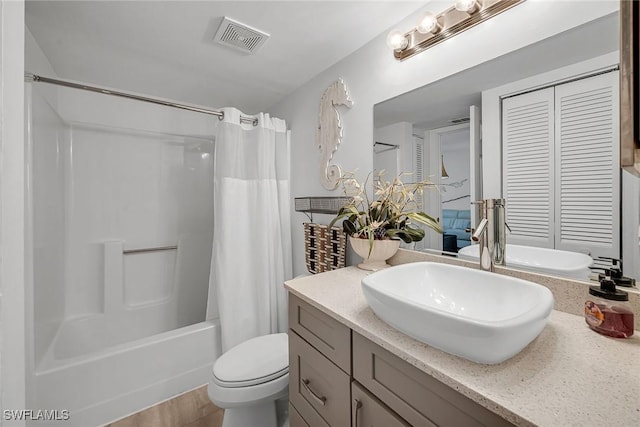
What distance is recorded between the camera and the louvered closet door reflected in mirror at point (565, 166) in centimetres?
76

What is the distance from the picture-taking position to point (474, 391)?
465mm

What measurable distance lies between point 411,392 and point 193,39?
6.21 feet

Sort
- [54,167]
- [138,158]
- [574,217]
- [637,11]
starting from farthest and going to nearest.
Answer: [138,158] < [54,167] < [574,217] < [637,11]

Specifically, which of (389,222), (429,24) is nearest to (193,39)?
(429,24)

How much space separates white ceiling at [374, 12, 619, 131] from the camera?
779 millimetres

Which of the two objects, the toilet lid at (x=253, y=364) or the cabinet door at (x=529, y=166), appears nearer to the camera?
the cabinet door at (x=529, y=166)

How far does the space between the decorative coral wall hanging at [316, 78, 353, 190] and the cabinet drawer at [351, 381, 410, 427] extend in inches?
46.6

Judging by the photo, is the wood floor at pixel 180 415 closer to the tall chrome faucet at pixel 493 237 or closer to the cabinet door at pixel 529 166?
the tall chrome faucet at pixel 493 237

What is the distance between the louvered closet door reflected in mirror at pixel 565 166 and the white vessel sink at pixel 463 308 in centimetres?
27

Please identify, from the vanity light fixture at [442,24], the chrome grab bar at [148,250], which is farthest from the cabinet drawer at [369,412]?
the chrome grab bar at [148,250]

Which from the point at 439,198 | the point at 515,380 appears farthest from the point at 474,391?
the point at 439,198

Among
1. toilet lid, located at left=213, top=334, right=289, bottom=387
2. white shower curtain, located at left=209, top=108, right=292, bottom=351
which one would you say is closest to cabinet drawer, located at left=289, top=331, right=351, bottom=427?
toilet lid, located at left=213, top=334, right=289, bottom=387

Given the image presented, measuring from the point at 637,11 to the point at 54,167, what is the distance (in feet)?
8.67

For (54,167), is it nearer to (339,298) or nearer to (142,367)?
(142,367)
